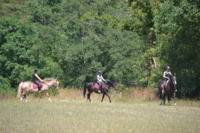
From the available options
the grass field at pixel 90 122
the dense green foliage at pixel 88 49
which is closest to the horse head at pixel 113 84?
the dense green foliage at pixel 88 49

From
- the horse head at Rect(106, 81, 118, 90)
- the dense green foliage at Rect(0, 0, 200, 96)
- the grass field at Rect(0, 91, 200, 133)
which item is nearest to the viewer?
the grass field at Rect(0, 91, 200, 133)

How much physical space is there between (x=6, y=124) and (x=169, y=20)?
19.4m

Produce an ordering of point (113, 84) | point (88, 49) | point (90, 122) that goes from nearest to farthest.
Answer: point (90, 122) < point (113, 84) < point (88, 49)

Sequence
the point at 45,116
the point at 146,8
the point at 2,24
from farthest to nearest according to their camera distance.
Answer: the point at 2,24 < the point at 146,8 < the point at 45,116

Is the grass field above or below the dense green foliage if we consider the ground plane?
below

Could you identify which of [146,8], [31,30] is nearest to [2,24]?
[31,30]

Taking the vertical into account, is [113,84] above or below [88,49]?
below

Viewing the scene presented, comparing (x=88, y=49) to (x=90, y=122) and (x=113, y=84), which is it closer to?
(x=113, y=84)

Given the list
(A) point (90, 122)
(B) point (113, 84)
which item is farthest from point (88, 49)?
(A) point (90, 122)

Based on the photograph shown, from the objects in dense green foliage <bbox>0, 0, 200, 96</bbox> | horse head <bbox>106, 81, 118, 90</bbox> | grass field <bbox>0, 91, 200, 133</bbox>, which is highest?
dense green foliage <bbox>0, 0, 200, 96</bbox>

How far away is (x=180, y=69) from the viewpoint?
34.7 meters

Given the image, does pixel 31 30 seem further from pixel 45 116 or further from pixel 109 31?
pixel 45 116

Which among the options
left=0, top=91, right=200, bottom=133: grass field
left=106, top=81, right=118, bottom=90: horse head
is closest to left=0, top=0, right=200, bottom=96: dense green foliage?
left=106, top=81, right=118, bottom=90: horse head

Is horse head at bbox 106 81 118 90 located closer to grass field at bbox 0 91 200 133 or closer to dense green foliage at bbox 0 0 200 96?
dense green foliage at bbox 0 0 200 96
